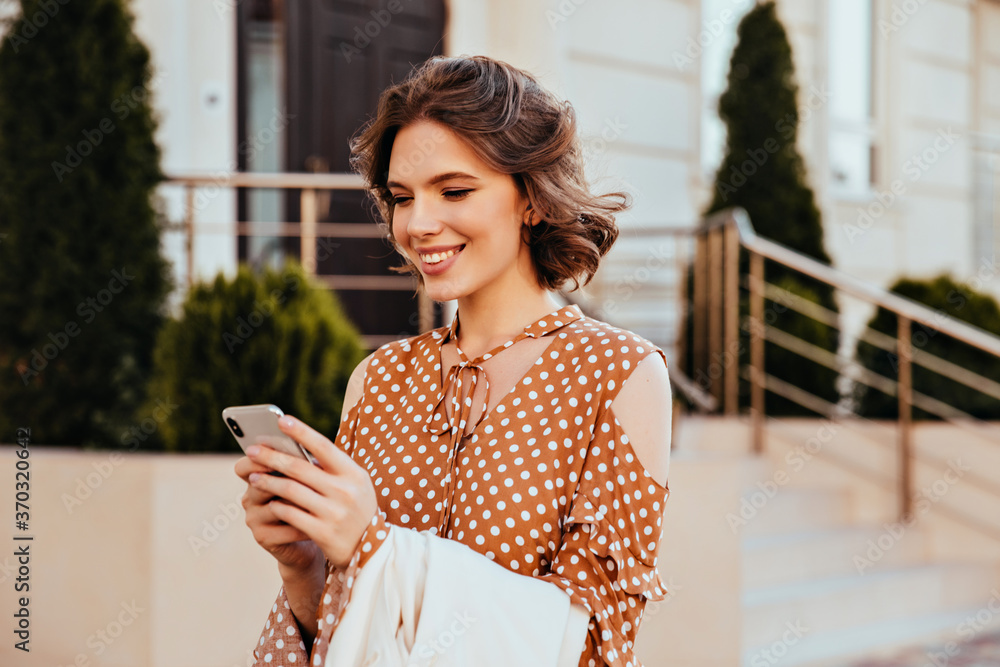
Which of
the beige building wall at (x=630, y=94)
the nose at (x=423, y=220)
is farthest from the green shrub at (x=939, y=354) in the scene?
the nose at (x=423, y=220)

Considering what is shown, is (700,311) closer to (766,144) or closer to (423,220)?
(766,144)

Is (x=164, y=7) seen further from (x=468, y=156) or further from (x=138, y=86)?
(x=468, y=156)

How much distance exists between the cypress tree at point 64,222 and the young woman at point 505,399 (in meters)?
3.10

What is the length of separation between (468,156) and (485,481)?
46 centimetres

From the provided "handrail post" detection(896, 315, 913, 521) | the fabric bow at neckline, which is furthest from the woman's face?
"handrail post" detection(896, 315, 913, 521)

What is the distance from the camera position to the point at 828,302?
6.21 m

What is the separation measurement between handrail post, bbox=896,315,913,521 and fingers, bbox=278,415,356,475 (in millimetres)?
4318

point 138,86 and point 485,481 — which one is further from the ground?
point 138,86

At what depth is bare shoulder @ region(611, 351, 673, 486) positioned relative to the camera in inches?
53.5

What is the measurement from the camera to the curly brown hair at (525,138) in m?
1.41

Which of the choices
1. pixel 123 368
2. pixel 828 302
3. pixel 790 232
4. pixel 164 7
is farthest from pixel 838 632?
pixel 164 7

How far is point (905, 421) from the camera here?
5.00 meters

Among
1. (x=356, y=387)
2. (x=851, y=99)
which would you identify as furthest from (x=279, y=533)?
(x=851, y=99)

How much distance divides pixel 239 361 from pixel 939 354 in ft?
13.4
